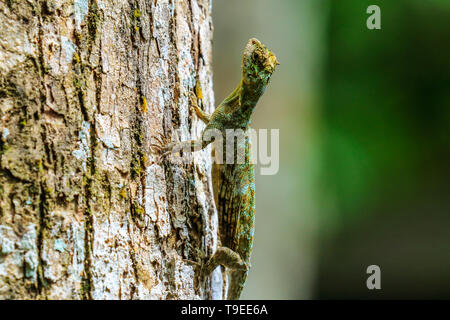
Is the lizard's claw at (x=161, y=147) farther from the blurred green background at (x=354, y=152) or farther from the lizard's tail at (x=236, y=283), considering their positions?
the blurred green background at (x=354, y=152)

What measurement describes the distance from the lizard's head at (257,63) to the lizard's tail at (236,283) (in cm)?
119

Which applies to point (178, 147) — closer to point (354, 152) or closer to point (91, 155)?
point (91, 155)

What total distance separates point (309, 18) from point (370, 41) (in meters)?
1.04

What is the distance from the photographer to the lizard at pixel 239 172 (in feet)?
7.00

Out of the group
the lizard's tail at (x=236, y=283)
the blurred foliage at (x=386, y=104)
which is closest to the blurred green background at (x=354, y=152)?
the blurred foliage at (x=386, y=104)

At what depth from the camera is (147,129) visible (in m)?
1.65

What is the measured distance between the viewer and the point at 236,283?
7.60 ft

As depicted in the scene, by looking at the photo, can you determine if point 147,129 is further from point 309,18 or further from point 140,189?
point 309,18

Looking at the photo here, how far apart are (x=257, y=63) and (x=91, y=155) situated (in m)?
1.14

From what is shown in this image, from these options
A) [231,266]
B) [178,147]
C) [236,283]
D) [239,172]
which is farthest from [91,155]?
[236,283]

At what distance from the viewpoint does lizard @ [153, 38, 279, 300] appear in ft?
7.00

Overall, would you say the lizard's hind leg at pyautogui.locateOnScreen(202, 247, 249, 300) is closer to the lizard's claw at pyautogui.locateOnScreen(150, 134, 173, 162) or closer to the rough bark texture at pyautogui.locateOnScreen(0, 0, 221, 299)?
the rough bark texture at pyautogui.locateOnScreen(0, 0, 221, 299)

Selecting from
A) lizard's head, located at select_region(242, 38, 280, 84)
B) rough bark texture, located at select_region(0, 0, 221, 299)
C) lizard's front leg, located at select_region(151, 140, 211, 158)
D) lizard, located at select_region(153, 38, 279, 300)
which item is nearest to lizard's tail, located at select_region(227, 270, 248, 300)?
lizard, located at select_region(153, 38, 279, 300)

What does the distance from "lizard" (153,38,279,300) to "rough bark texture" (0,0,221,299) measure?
0.37 metres
